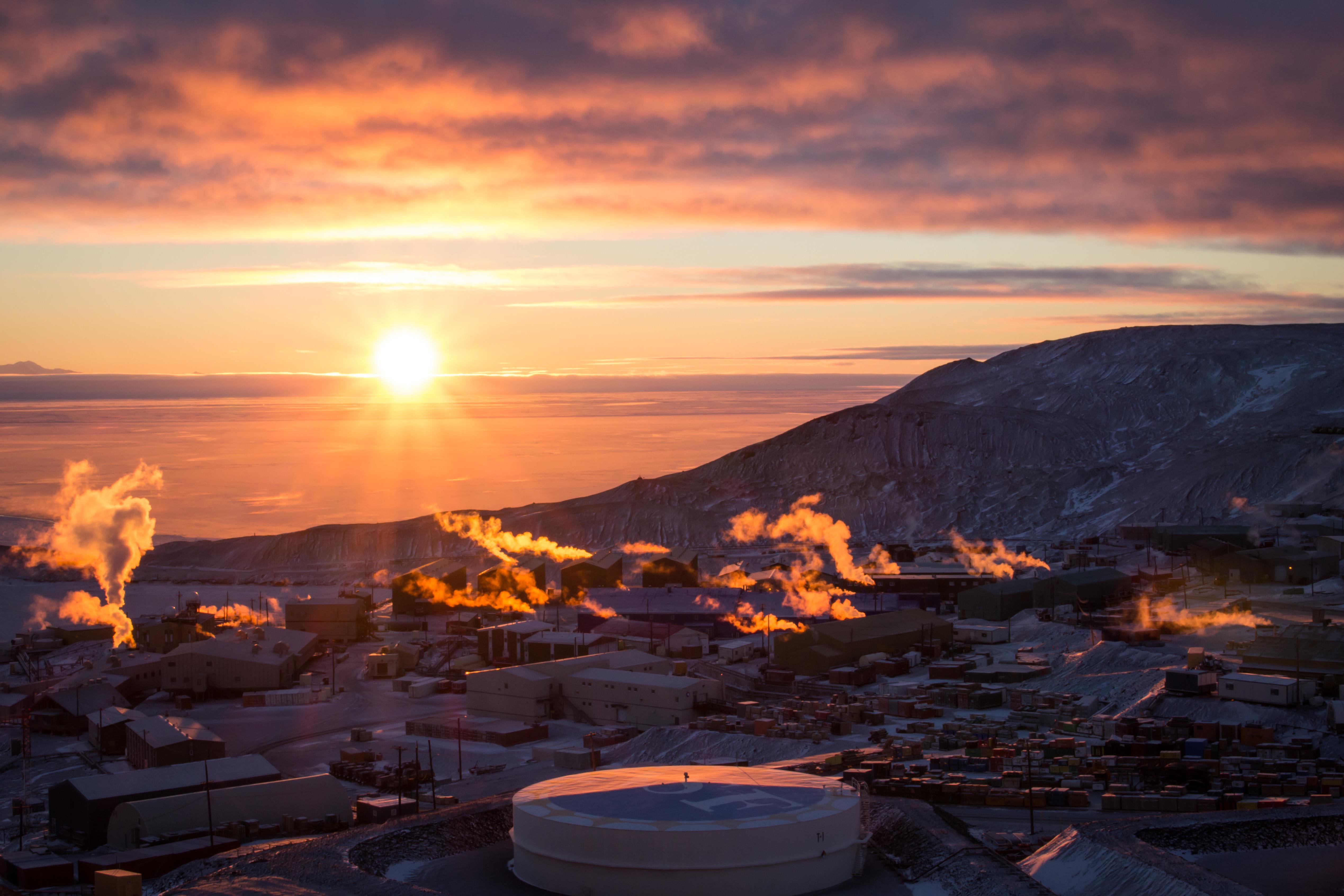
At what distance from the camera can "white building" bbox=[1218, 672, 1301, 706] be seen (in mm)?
35312

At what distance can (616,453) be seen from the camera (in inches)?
6860

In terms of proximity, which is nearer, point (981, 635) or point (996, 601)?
point (981, 635)

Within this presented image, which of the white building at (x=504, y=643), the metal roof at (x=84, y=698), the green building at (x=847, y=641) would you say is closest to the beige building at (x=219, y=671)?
the metal roof at (x=84, y=698)

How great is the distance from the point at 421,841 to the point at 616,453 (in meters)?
148

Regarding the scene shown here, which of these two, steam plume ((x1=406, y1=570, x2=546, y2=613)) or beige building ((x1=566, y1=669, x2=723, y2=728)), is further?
steam plume ((x1=406, y1=570, x2=546, y2=613))

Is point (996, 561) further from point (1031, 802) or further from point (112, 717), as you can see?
point (112, 717)

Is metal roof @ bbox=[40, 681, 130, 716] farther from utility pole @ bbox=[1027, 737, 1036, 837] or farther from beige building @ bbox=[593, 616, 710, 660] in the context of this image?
utility pole @ bbox=[1027, 737, 1036, 837]

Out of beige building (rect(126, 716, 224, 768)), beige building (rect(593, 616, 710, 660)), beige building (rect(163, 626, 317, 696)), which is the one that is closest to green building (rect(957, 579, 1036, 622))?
beige building (rect(593, 616, 710, 660))

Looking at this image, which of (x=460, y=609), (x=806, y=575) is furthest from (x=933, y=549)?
(x=460, y=609)

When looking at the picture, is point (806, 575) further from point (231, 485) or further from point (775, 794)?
point (231, 485)

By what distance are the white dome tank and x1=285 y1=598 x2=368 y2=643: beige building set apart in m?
33.8

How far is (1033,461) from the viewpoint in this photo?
104188 millimetres

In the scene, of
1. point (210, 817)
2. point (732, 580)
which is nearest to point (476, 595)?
point (732, 580)

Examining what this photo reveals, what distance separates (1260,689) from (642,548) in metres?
54.8
